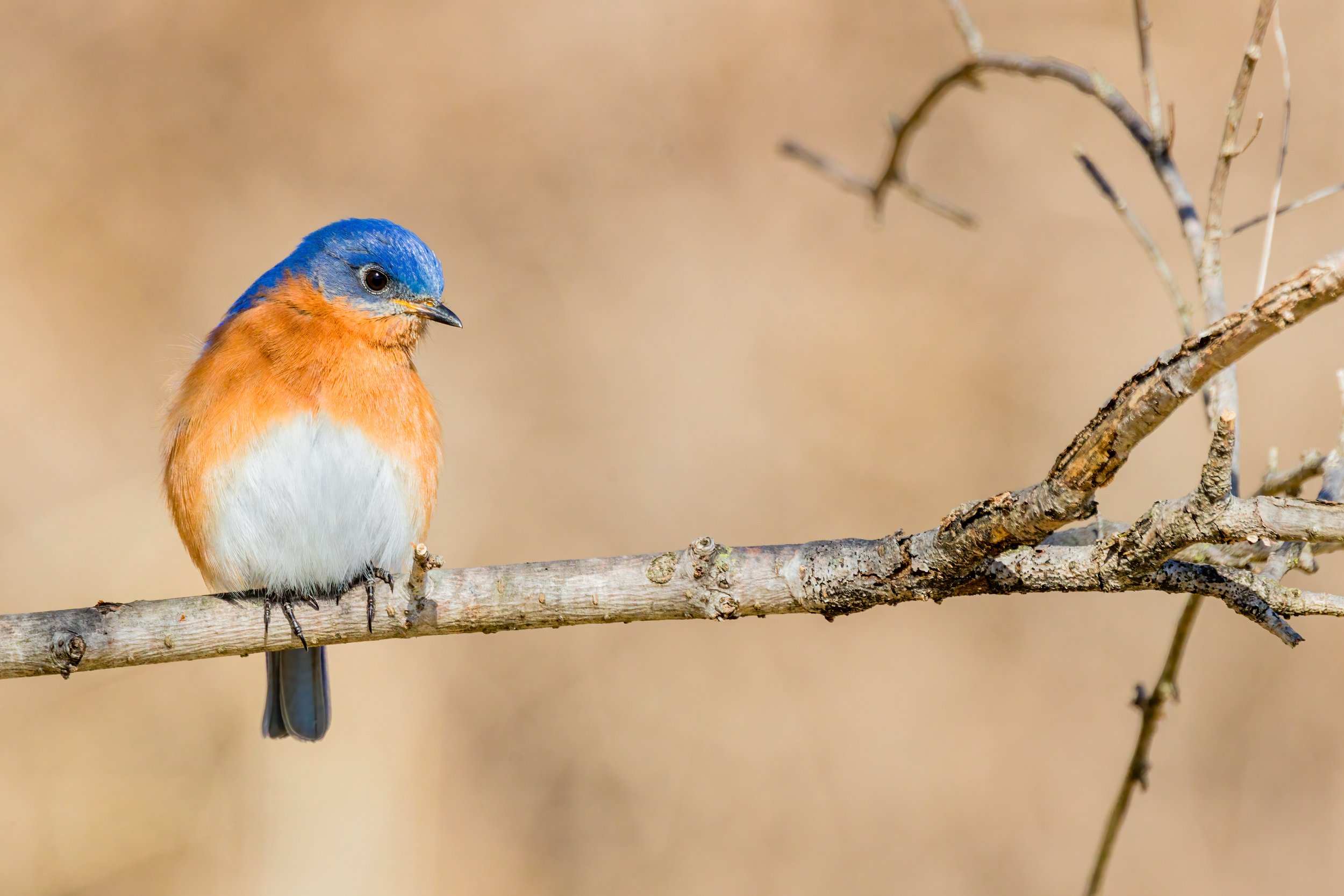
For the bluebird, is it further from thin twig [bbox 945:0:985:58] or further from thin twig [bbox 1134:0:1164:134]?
thin twig [bbox 1134:0:1164:134]

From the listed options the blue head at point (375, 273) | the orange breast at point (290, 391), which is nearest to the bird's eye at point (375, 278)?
the blue head at point (375, 273)

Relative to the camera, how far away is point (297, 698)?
4.17 m

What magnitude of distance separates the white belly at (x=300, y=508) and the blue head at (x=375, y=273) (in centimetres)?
57

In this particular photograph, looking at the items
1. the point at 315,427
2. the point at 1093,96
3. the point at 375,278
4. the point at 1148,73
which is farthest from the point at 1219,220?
the point at 375,278

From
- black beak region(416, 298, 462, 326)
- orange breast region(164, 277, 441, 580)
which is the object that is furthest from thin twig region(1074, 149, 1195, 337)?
orange breast region(164, 277, 441, 580)

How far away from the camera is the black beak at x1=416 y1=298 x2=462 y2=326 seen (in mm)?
3838

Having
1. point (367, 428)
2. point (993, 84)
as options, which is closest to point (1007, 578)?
point (367, 428)

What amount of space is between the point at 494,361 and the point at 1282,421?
442 cm

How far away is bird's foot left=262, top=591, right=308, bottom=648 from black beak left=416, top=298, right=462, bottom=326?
116 centimetres

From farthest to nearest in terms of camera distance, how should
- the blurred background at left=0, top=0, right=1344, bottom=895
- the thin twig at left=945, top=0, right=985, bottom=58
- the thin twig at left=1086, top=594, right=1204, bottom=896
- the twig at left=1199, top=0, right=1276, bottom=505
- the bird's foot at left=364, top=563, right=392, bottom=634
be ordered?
the blurred background at left=0, top=0, right=1344, bottom=895
the thin twig at left=945, top=0, right=985, bottom=58
the bird's foot at left=364, top=563, right=392, bottom=634
the thin twig at left=1086, top=594, right=1204, bottom=896
the twig at left=1199, top=0, right=1276, bottom=505

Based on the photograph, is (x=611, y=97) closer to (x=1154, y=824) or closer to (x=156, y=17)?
(x=156, y=17)

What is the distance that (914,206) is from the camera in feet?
22.9

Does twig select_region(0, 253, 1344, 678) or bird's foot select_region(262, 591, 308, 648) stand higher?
bird's foot select_region(262, 591, 308, 648)

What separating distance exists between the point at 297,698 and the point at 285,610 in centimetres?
142
